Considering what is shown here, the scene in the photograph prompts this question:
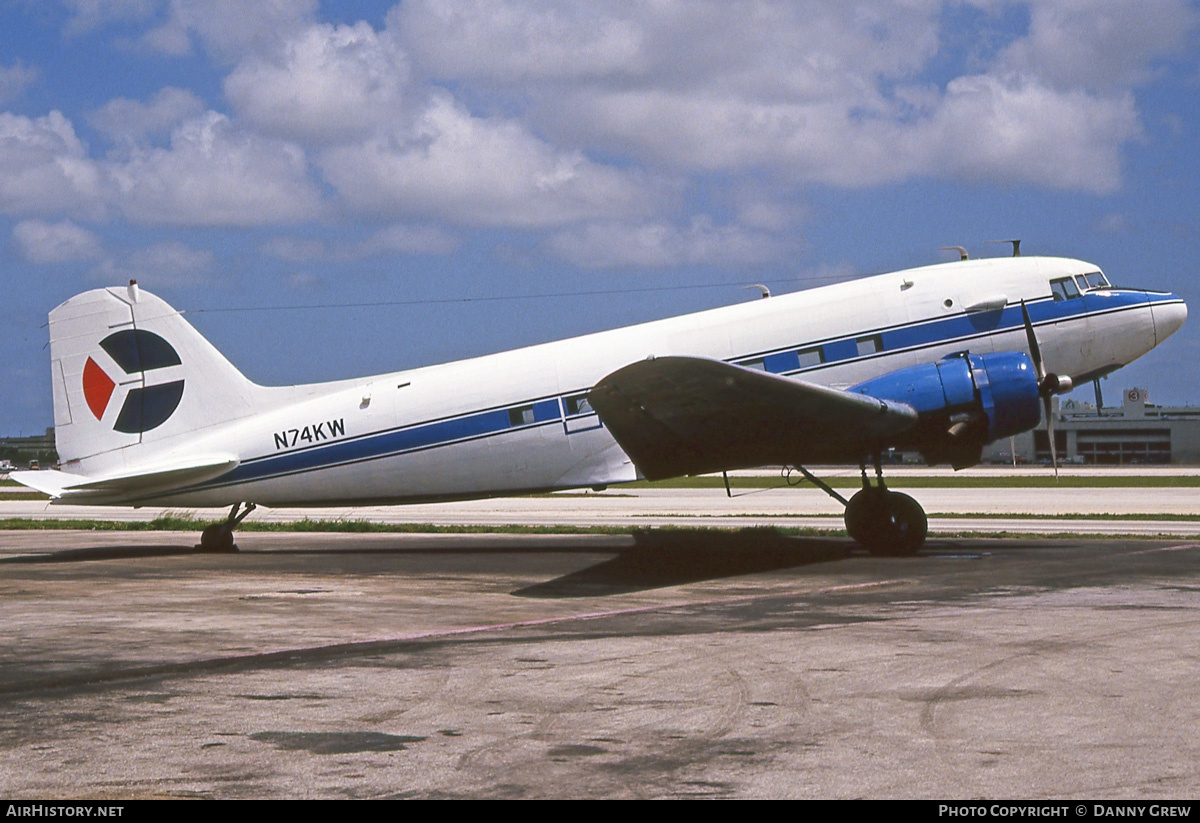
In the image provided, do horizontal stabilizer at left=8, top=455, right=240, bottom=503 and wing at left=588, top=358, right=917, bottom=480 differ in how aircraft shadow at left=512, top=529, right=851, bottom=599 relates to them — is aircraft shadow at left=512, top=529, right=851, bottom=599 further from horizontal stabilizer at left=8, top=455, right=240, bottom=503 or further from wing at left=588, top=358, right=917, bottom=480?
horizontal stabilizer at left=8, top=455, right=240, bottom=503

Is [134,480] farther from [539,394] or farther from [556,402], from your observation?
[556,402]

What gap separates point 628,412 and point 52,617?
26.1 feet

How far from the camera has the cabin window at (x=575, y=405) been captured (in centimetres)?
1956

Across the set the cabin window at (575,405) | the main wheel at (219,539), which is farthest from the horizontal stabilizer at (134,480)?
the cabin window at (575,405)

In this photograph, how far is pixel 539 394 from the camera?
19.8 metres

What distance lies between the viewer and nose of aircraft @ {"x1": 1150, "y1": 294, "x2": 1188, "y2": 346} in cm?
1998

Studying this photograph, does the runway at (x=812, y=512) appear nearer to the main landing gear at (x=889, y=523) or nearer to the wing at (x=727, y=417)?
the main landing gear at (x=889, y=523)

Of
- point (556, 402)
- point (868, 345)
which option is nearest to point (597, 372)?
point (556, 402)

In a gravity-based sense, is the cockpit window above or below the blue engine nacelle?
above

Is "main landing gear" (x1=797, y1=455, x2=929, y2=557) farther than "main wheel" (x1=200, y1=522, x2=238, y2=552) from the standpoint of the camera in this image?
No

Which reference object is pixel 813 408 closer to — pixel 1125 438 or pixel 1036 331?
pixel 1036 331

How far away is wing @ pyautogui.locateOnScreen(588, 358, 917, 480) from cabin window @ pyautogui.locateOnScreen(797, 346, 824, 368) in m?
1.72

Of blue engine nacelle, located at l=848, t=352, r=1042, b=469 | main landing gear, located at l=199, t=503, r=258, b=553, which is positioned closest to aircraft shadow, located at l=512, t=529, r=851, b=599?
blue engine nacelle, located at l=848, t=352, r=1042, b=469

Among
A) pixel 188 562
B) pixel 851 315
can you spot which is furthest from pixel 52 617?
pixel 851 315
